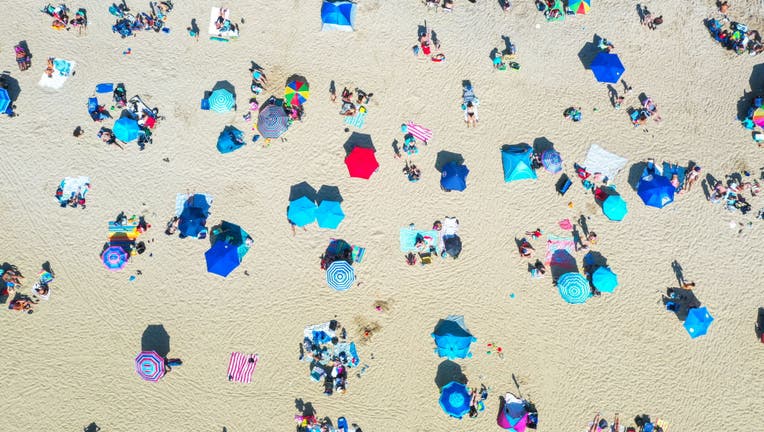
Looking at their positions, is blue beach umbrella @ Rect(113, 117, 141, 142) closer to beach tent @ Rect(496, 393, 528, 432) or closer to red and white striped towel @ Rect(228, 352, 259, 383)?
red and white striped towel @ Rect(228, 352, 259, 383)

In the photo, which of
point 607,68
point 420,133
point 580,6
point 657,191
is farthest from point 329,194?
point 580,6

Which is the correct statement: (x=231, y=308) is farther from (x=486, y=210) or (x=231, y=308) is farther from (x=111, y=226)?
(x=486, y=210)

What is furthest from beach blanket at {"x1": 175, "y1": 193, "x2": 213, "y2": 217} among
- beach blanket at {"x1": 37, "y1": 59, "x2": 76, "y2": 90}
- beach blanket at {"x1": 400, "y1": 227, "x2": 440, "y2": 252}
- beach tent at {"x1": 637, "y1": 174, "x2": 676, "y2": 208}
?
beach tent at {"x1": 637, "y1": 174, "x2": 676, "y2": 208}

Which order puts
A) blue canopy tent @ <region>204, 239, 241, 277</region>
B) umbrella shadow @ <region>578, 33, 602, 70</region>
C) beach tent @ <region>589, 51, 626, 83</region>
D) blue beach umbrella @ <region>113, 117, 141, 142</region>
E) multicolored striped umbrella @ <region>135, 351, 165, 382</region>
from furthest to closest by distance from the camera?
umbrella shadow @ <region>578, 33, 602, 70</region>, beach tent @ <region>589, 51, 626, 83</region>, blue beach umbrella @ <region>113, 117, 141, 142</region>, blue canopy tent @ <region>204, 239, 241, 277</region>, multicolored striped umbrella @ <region>135, 351, 165, 382</region>

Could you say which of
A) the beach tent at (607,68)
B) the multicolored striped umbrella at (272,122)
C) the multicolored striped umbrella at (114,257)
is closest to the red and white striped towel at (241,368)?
the multicolored striped umbrella at (114,257)

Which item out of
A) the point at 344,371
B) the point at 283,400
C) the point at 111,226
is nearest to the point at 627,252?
the point at 344,371
